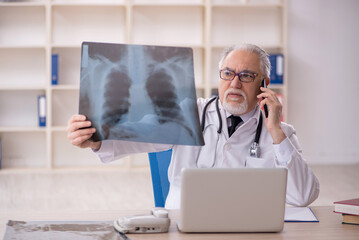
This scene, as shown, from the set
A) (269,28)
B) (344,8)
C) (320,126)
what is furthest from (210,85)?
(344,8)

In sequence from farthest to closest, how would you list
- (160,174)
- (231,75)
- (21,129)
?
(21,129)
(160,174)
(231,75)

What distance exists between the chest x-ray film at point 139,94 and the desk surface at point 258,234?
A: 240 millimetres

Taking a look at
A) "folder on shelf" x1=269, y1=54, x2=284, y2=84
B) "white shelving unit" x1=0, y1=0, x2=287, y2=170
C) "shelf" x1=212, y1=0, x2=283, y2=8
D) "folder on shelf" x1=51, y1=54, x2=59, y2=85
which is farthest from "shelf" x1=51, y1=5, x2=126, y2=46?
"folder on shelf" x1=269, y1=54, x2=284, y2=84

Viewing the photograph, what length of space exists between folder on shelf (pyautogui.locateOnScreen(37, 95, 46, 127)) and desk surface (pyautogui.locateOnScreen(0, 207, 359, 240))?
3.66 metres

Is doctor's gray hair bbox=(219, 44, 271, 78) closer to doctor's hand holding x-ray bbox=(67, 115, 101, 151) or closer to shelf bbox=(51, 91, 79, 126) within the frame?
doctor's hand holding x-ray bbox=(67, 115, 101, 151)

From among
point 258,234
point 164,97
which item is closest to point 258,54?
point 164,97

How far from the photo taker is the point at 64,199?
160 inches

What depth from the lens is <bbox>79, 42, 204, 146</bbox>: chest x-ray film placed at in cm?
143

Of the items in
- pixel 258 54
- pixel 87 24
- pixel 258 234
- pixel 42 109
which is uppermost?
pixel 87 24

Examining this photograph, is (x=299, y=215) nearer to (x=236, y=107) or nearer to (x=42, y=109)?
(x=236, y=107)

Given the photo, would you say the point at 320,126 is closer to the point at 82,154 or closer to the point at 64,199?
the point at 82,154

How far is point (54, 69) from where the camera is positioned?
505 cm

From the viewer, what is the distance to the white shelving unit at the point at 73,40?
5219 millimetres

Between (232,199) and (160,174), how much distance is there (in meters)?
0.69
